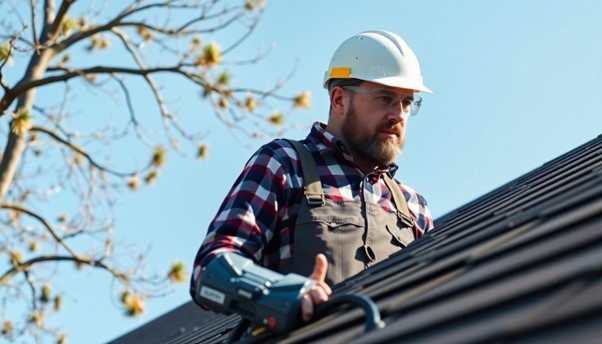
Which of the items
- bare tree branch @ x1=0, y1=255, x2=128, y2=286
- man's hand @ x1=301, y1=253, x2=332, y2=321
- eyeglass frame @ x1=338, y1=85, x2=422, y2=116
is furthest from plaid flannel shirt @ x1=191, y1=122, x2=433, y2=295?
bare tree branch @ x1=0, y1=255, x2=128, y2=286

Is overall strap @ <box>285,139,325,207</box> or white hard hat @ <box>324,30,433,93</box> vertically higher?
white hard hat @ <box>324,30,433,93</box>

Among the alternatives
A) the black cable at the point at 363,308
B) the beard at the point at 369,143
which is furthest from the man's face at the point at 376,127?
the black cable at the point at 363,308

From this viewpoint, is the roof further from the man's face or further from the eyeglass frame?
the eyeglass frame

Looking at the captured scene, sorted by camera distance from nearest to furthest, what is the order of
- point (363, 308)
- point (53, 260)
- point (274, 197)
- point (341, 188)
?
point (363, 308)
point (274, 197)
point (341, 188)
point (53, 260)

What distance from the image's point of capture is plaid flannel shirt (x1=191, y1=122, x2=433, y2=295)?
3.00 meters

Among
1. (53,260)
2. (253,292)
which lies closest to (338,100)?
(253,292)

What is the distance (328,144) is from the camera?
3635 mm

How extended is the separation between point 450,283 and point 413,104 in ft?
6.84

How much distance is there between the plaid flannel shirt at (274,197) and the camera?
3.00 meters

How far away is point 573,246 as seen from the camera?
1619mm

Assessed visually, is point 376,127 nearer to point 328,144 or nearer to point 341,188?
point 328,144

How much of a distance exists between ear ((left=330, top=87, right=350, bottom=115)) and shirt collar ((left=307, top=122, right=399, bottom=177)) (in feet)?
0.31

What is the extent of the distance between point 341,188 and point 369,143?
33 cm

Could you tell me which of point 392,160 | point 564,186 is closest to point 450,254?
point 564,186
